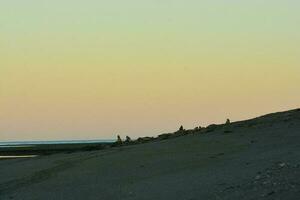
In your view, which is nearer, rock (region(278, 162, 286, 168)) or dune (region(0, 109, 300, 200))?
dune (region(0, 109, 300, 200))

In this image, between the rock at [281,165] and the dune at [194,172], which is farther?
the rock at [281,165]

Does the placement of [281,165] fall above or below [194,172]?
below

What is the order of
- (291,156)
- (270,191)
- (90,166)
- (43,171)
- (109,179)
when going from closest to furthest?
(270,191)
(291,156)
(109,179)
(90,166)
(43,171)

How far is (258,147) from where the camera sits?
2447cm

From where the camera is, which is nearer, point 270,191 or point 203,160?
point 270,191

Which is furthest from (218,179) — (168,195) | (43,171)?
(43,171)

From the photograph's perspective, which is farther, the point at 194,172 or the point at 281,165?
the point at 194,172

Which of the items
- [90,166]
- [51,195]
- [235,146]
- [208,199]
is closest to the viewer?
[208,199]

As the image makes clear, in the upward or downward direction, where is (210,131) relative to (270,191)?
upward

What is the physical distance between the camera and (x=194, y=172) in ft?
69.1

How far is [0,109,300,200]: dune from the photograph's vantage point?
1631 cm

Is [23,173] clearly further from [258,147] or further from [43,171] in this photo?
[258,147]

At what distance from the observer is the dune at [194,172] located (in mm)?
16312

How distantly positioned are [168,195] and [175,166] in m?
6.30
